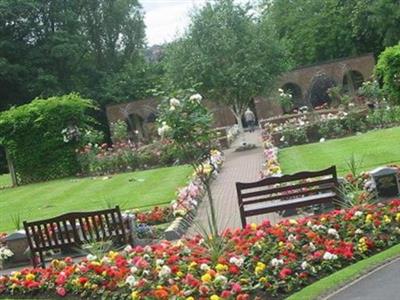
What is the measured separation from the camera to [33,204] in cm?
2184

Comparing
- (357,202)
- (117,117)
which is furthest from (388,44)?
(357,202)

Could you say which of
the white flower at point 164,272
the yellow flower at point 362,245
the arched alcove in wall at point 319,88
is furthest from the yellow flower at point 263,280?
the arched alcove in wall at point 319,88

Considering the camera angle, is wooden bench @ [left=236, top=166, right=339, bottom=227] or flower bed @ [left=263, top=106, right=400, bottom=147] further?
flower bed @ [left=263, top=106, right=400, bottom=147]

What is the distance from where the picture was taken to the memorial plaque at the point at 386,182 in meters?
12.1

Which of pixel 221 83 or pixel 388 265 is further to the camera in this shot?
pixel 221 83

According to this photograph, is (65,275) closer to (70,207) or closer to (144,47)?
(70,207)

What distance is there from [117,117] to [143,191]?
29.2 meters

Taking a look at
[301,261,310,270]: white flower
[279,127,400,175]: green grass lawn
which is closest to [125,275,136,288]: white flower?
[301,261,310,270]: white flower

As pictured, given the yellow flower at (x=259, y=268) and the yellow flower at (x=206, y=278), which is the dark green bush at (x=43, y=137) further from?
the yellow flower at (x=206, y=278)

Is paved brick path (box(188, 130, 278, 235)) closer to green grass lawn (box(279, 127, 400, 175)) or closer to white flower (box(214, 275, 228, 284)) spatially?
green grass lawn (box(279, 127, 400, 175))

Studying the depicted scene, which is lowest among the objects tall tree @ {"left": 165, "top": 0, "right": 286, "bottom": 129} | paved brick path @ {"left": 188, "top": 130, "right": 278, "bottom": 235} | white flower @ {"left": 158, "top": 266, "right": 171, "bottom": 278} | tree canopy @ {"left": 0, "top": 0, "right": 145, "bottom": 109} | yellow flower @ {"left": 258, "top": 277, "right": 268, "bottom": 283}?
paved brick path @ {"left": 188, "top": 130, "right": 278, "bottom": 235}

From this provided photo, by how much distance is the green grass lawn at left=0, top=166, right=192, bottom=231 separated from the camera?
19031 mm

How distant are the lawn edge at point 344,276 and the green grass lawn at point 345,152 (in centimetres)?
865

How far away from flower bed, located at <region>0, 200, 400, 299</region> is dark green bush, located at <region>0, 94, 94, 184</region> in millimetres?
20526
